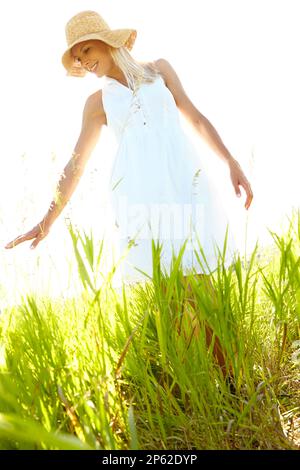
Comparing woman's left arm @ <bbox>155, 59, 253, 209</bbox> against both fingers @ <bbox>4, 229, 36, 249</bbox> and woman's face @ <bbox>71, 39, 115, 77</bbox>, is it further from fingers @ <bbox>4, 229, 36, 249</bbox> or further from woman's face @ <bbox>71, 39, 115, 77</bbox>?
fingers @ <bbox>4, 229, 36, 249</bbox>

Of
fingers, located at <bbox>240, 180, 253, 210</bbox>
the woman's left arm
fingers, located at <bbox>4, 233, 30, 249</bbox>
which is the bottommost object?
fingers, located at <bbox>4, 233, 30, 249</bbox>

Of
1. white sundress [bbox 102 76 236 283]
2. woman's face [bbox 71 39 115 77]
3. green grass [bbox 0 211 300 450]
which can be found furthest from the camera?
woman's face [bbox 71 39 115 77]

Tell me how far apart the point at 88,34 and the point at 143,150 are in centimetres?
51

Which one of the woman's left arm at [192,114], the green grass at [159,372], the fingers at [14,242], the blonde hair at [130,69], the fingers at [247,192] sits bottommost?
the green grass at [159,372]

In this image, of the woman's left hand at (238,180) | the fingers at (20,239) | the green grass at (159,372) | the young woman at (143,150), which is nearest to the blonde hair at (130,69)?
the young woman at (143,150)

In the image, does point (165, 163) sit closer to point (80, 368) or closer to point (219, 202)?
point (219, 202)

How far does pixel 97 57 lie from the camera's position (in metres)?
2.49

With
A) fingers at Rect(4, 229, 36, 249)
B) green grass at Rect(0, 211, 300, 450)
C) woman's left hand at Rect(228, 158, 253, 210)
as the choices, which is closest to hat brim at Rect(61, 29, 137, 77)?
woman's left hand at Rect(228, 158, 253, 210)

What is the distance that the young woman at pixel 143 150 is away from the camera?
7.36 ft

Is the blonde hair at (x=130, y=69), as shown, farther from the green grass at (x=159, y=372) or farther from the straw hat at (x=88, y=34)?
the green grass at (x=159, y=372)

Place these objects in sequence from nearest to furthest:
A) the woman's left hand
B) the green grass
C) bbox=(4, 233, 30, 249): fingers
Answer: the green grass, bbox=(4, 233, 30, 249): fingers, the woman's left hand

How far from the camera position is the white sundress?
2236 mm

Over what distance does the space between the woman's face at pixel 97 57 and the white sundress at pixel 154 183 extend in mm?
51
